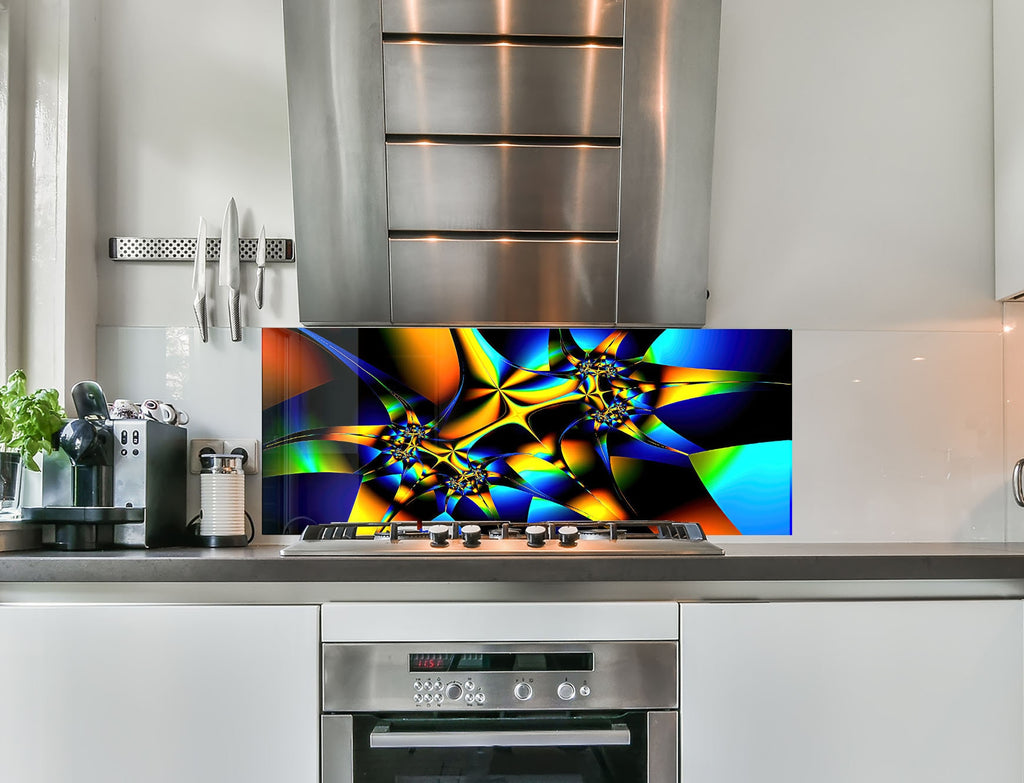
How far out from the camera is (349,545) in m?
1.71

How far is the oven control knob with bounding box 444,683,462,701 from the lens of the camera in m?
1.51

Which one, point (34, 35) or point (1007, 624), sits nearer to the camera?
point (1007, 624)

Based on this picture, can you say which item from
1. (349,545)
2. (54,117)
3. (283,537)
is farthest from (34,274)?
(349,545)

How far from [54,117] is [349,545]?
1.26m

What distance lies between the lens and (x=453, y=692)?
4.94ft

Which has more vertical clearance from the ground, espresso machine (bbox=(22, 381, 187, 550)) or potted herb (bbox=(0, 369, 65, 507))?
potted herb (bbox=(0, 369, 65, 507))

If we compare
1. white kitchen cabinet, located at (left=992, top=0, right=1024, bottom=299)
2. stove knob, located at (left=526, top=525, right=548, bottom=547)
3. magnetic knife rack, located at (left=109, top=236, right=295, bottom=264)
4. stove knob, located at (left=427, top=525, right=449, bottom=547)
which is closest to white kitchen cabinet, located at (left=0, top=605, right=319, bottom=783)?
stove knob, located at (left=427, top=525, right=449, bottom=547)

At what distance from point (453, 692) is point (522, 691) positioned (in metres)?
0.13

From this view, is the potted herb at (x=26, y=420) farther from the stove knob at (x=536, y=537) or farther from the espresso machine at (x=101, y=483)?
the stove knob at (x=536, y=537)

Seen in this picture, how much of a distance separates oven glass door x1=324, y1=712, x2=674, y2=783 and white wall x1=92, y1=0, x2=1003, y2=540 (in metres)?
0.83

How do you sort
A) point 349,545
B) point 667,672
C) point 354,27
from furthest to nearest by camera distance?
point 354,27, point 349,545, point 667,672

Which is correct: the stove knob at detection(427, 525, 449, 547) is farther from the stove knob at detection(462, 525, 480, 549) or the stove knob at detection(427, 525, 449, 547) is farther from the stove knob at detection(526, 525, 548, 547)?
the stove knob at detection(526, 525, 548, 547)

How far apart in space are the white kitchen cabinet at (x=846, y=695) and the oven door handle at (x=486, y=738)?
21 centimetres

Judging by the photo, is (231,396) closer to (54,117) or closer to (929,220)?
(54,117)
